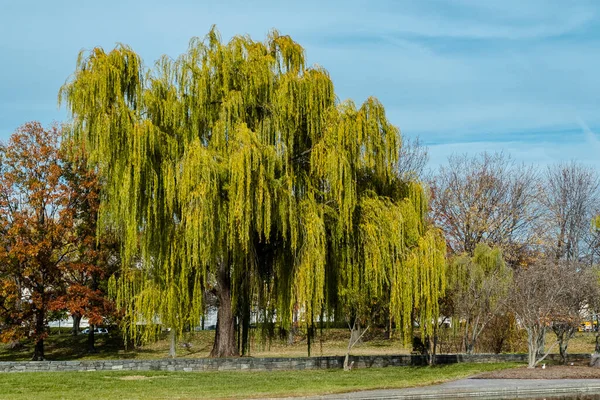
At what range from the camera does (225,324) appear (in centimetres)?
2466

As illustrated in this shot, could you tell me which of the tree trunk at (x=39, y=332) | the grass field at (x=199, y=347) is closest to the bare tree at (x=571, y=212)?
the grass field at (x=199, y=347)

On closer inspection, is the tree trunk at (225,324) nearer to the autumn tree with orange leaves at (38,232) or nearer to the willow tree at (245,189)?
the willow tree at (245,189)

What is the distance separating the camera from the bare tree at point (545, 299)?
24312 mm

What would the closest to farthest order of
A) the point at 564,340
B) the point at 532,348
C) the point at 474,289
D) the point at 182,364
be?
the point at 182,364, the point at 532,348, the point at 564,340, the point at 474,289

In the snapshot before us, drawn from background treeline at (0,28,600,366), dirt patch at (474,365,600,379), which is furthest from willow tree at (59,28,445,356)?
dirt patch at (474,365,600,379)

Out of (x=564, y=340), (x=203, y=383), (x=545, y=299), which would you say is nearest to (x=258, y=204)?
(x=203, y=383)

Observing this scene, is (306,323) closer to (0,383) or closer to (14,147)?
(0,383)

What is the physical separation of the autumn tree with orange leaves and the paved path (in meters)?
23.1

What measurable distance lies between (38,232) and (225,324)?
15.9 m

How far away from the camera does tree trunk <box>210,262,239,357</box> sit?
24.2m

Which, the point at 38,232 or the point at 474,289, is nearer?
the point at 474,289

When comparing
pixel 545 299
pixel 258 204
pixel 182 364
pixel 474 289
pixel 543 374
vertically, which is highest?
pixel 258 204

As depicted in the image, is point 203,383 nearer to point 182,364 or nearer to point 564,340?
point 182,364

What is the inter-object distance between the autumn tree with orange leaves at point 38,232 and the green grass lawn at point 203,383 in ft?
47.4
